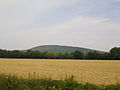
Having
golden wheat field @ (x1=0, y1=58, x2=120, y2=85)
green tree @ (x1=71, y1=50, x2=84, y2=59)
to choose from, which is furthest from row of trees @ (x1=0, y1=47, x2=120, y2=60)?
golden wheat field @ (x1=0, y1=58, x2=120, y2=85)

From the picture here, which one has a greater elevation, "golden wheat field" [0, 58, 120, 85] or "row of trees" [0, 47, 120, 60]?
"row of trees" [0, 47, 120, 60]

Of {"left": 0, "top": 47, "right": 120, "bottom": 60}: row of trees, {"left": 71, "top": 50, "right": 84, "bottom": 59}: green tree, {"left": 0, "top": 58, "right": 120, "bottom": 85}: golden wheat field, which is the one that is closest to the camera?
{"left": 0, "top": 58, "right": 120, "bottom": 85}: golden wheat field

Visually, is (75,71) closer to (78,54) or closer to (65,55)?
(78,54)

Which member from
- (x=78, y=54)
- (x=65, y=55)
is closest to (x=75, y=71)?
(x=78, y=54)

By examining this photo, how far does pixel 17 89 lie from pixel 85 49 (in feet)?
554

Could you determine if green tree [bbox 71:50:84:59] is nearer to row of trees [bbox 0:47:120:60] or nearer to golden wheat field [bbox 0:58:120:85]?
row of trees [bbox 0:47:120:60]

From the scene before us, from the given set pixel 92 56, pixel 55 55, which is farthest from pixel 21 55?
pixel 92 56

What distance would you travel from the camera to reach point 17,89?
6000mm

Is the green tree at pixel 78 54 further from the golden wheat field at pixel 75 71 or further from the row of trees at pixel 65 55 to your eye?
the golden wheat field at pixel 75 71

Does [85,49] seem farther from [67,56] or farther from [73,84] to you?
[73,84]

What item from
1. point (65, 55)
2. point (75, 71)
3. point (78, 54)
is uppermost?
point (78, 54)

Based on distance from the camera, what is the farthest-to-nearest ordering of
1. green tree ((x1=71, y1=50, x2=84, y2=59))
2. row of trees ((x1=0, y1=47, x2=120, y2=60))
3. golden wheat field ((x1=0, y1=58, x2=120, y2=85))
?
1. green tree ((x1=71, y1=50, x2=84, y2=59))
2. row of trees ((x1=0, y1=47, x2=120, y2=60))
3. golden wheat field ((x1=0, y1=58, x2=120, y2=85))

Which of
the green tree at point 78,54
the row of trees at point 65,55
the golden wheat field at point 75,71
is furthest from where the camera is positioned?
the green tree at point 78,54

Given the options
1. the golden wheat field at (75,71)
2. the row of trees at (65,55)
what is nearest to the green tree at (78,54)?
the row of trees at (65,55)
